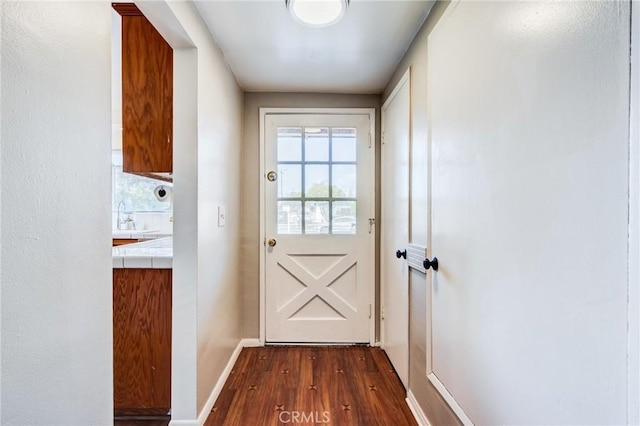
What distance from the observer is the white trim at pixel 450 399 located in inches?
43.9

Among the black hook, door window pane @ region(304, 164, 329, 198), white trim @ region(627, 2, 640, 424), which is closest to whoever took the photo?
white trim @ region(627, 2, 640, 424)

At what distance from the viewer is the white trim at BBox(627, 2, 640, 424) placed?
0.54m

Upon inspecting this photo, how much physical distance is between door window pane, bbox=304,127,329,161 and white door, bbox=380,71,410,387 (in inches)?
18.9

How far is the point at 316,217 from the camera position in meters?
2.64

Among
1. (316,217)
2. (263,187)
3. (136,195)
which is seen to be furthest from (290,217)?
(136,195)

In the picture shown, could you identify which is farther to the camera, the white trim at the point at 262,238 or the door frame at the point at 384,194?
the white trim at the point at 262,238

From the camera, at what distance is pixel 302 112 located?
2.63m

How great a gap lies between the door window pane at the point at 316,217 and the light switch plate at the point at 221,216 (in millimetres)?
766

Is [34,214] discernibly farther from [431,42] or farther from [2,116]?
[431,42]

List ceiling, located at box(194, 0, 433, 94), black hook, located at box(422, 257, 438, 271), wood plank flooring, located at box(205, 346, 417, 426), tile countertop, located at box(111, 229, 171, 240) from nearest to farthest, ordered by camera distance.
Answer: black hook, located at box(422, 257, 438, 271), ceiling, located at box(194, 0, 433, 94), wood plank flooring, located at box(205, 346, 417, 426), tile countertop, located at box(111, 229, 171, 240)

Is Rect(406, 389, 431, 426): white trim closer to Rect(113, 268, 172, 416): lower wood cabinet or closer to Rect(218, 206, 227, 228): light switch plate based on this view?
Rect(113, 268, 172, 416): lower wood cabinet

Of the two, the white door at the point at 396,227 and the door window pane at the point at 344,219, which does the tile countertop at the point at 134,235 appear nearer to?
the door window pane at the point at 344,219

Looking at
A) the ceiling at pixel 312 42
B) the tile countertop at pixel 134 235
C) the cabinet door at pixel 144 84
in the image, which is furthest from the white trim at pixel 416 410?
the tile countertop at pixel 134 235

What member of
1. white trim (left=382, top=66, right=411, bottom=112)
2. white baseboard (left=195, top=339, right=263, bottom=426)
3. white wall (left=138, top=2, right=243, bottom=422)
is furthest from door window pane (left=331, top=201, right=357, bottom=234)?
white baseboard (left=195, top=339, right=263, bottom=426)
